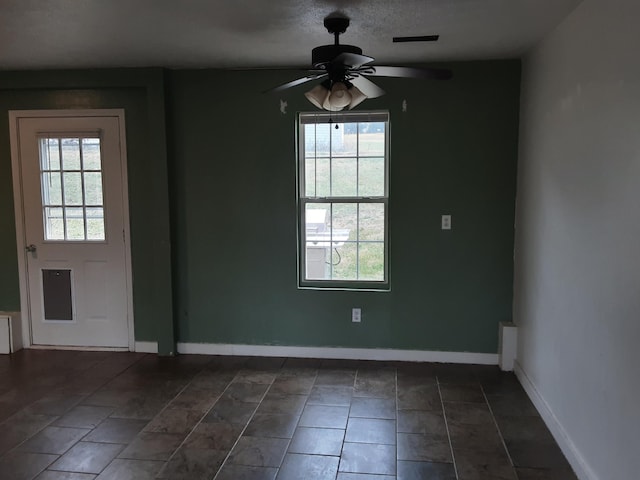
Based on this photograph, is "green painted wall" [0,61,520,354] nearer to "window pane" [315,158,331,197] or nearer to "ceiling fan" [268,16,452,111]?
"window pane" [315,158,331,197]

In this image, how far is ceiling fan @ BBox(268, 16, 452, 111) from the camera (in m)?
2.50

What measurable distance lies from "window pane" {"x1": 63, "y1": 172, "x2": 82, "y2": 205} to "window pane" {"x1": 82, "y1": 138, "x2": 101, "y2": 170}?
12 centimetres

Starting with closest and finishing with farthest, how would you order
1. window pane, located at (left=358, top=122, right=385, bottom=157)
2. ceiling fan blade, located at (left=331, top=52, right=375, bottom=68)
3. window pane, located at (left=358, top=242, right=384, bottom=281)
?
ceiling fan blade, located at (left=331, top=52, right=375, bottom=68)
window pane, located at (left=358, top=122, right=385, bottom=157)
window pane, located at (left=358, top=242, right=384, bottom=281)

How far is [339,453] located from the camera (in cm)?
271

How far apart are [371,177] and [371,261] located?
2.24ft

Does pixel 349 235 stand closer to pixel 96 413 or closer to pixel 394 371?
pixel 394 371

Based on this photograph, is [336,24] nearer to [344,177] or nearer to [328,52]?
[328,52]

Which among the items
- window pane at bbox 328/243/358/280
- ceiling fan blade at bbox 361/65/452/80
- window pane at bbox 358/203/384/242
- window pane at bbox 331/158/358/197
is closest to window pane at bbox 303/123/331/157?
window pane at bbox 331/158/358/197

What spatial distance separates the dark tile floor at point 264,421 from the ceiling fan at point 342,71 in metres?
1.89

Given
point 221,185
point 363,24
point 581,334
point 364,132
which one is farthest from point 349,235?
point 581,334

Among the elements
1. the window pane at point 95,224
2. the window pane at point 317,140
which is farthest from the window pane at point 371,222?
the window pane at point 95,224

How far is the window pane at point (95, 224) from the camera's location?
169 inches

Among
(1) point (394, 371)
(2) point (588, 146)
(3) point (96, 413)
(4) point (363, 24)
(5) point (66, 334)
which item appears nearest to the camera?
(2) point (588, 146)

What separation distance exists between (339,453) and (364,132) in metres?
2.41
